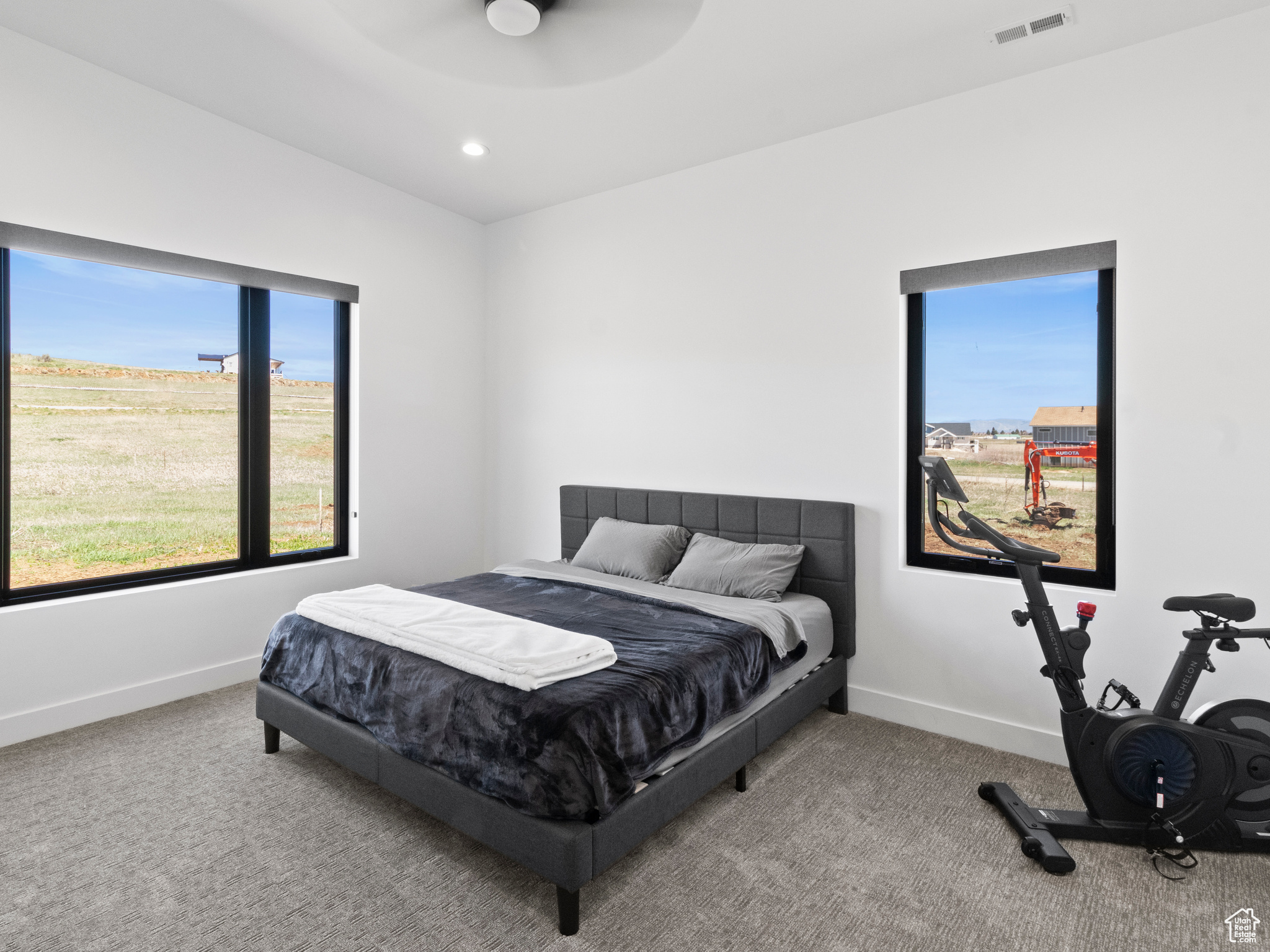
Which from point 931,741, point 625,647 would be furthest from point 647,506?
point 931,741

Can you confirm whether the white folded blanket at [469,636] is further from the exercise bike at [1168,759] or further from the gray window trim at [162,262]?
the gray window trim at [162,262]

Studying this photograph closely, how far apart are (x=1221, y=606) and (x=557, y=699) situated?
204cm

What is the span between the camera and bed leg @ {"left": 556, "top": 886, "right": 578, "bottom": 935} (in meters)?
1.81

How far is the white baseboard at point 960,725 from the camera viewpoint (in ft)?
9.35

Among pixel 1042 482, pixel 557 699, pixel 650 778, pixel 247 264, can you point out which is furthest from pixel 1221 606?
pixel 247 264

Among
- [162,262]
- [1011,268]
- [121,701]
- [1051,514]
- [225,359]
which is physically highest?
[162,262]

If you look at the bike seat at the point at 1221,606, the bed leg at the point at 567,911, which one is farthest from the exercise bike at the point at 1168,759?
the bed leg at the point at 567,911

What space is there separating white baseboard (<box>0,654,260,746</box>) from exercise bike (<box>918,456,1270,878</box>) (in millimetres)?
3700

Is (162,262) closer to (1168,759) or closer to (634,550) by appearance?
(634,550)

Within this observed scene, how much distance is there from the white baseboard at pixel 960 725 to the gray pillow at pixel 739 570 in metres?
0.73

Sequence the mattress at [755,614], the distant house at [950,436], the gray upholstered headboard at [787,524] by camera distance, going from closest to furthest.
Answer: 1. the mattress at [755,614]
2. the distant house at [950,436]
3. the gray upholstered headboard at [787,524]

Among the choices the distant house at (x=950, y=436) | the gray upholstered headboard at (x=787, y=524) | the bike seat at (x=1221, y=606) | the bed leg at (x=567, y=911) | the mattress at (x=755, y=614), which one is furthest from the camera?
the gray upholstered headboard at (x=787, y=524)

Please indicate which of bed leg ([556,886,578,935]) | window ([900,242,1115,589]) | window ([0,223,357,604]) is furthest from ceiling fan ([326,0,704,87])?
bed leg ([556,886,578,935])

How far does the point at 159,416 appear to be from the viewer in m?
3.44
